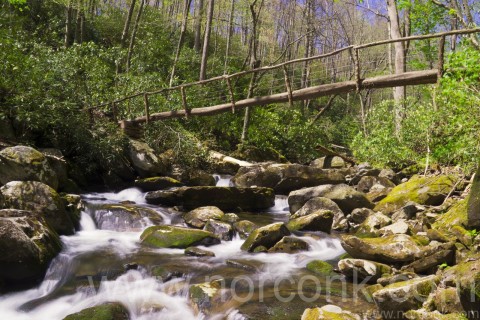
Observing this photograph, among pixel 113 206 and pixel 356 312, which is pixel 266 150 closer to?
pixel 113 206

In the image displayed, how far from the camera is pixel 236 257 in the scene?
7000mm

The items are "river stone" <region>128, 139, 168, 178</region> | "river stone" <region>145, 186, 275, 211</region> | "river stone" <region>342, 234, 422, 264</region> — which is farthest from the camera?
"river stone" <region>128, 139, 168, 178</region>

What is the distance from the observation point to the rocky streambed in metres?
4.81

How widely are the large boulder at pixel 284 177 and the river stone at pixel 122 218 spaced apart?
13.2 feet

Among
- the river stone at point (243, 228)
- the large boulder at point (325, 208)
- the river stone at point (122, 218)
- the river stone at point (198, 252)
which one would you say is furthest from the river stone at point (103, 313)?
the large boulder at point (325, 208)

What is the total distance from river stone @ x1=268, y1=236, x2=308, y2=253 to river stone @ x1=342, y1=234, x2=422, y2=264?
1.21 m

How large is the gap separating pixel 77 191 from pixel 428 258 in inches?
323

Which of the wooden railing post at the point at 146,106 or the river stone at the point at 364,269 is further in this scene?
the wooden railing post at the point at 146,106

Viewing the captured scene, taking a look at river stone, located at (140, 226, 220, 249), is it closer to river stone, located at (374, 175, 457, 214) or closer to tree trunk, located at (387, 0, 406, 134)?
river stone, located at (374, 175, 457, 214)

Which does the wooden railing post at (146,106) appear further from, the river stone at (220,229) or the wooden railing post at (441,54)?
the wooden railing post at (441,54)

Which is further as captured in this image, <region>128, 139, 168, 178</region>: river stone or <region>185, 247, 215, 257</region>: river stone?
<region>128, 139, 168, 178</region>: river stone

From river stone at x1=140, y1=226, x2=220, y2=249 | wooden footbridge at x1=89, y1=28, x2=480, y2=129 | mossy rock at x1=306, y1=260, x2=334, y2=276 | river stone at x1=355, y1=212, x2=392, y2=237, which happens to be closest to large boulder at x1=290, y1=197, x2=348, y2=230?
river stone at x1=355, y1=212, x2=392, y2=237

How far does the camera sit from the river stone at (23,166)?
801cm

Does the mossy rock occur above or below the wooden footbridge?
below
